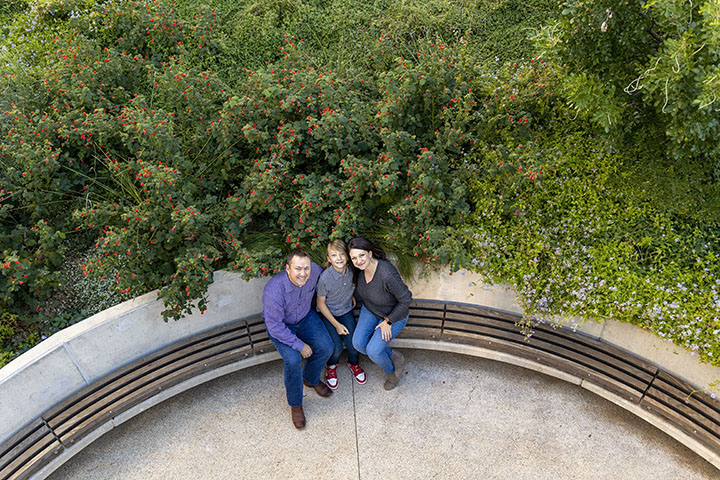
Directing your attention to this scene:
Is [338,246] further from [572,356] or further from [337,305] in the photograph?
[572,356]

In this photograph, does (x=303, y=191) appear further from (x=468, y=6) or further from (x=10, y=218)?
(x=468, y=6)

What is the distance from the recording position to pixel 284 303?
4305mm

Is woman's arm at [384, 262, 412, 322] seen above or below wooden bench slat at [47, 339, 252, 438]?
above

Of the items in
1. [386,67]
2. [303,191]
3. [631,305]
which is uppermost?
[386,67]

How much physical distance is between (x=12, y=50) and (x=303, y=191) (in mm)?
4189

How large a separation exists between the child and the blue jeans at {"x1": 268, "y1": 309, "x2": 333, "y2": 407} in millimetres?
132

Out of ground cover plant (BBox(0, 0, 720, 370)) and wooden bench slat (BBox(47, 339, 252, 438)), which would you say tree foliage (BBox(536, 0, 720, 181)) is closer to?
ground cover plant (BBox(0, 0, 720, 370))

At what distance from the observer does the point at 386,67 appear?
5793 mm

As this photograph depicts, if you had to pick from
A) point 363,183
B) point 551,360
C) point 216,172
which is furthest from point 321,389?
point 216,172

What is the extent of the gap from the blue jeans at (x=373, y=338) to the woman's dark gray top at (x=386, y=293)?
0.37 ft

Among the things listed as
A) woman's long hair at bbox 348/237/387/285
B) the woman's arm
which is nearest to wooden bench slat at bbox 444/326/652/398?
the woman's arm

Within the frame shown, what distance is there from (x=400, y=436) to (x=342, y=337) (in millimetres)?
1006

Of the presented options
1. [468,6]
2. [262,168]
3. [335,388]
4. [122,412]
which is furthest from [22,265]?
[468,6]

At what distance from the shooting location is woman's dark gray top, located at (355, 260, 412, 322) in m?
4.30
